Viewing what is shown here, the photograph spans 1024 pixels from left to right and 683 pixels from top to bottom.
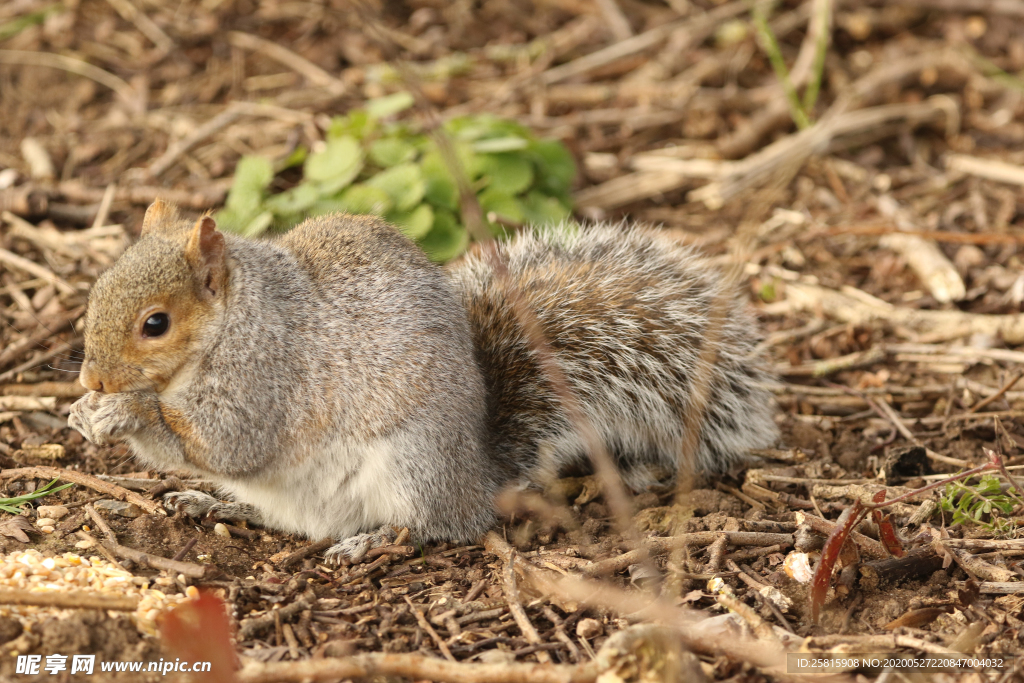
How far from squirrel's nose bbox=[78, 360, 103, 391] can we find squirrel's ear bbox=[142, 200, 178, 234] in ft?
1.77

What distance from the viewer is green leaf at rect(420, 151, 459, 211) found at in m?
4.77

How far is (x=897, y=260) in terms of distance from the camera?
16.4ft

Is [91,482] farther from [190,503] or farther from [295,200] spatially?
[295,200]

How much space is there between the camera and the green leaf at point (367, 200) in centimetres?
455

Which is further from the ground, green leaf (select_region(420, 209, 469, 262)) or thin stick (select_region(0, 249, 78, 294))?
thin stick (select_region(0, 249, 78, 294))

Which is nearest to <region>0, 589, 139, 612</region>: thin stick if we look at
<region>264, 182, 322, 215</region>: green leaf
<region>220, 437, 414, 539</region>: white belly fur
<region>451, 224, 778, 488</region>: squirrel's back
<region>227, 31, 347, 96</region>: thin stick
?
<region>220, 437, 414, 539</region>: white belly fur

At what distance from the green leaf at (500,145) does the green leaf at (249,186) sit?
1063 mm

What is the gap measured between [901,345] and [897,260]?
796 millimetres

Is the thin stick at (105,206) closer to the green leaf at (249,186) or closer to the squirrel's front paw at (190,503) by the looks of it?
the green leaf at (249,186)

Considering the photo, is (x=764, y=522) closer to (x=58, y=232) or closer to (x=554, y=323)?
(x=554, y=323)

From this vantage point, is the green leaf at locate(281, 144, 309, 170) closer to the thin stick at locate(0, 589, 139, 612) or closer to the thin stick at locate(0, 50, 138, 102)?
the thin stick at locate(0, 50, 138, 102)

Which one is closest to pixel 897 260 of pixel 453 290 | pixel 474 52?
pixel 453 290

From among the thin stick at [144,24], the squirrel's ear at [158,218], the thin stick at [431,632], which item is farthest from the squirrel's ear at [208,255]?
the thin stick at [144,24]

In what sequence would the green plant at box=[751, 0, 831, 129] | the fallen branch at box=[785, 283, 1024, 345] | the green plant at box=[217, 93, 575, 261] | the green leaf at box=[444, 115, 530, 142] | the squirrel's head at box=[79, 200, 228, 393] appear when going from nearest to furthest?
A: the squirrel's head at box=[79, 200, 228, 393]
the fallen branch at box=[785, 283, 1024, 345]
the green plant at box=[217, 93, 575, 261]
the green leaf at box=[444, 115, 530, 142]
the green plant at box=[751, 0, 831, 129]
